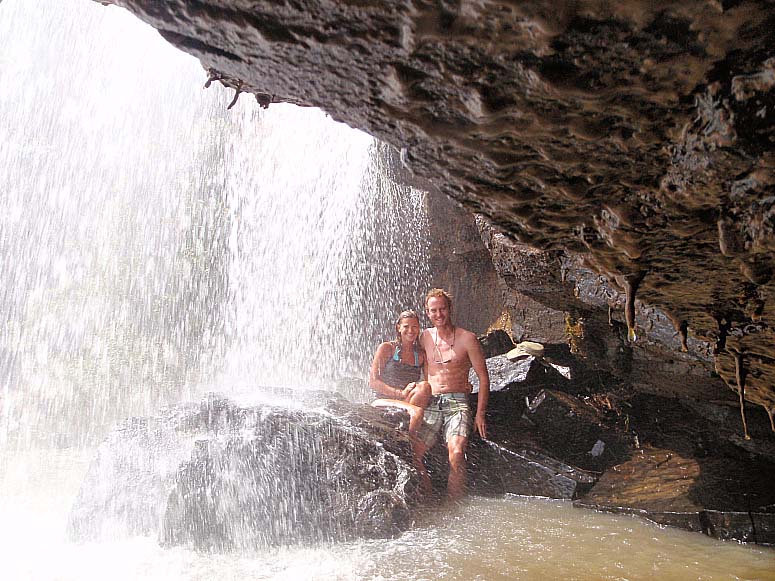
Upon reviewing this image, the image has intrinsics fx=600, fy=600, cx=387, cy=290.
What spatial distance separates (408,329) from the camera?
231 inches

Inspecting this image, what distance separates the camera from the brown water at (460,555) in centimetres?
358

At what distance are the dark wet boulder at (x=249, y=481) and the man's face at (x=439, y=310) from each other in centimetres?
117

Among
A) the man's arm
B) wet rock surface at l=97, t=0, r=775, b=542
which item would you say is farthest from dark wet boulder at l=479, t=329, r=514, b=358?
wet rock surface at l=97, t=0, r=775, b=542

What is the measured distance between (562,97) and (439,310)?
14.2 ft

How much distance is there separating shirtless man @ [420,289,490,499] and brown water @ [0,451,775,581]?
2.33 feet

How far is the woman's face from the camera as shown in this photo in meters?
5.87

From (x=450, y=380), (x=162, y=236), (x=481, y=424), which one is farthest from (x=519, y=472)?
(x=162, y=236)

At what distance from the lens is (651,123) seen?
1444mm

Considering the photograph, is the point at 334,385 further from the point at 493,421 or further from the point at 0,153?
the point at 0,153

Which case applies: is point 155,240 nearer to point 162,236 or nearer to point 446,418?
point 162,236

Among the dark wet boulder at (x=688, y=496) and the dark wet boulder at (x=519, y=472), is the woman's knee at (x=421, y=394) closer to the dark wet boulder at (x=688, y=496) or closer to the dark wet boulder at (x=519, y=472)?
the dark wet boulder at (x=519, y=472)

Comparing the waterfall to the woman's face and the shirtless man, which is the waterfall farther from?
the shirtless man

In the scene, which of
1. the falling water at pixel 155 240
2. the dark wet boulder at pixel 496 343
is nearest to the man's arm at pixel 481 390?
the dark wet boulder at pixel 496 343

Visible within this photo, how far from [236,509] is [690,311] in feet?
11.2
